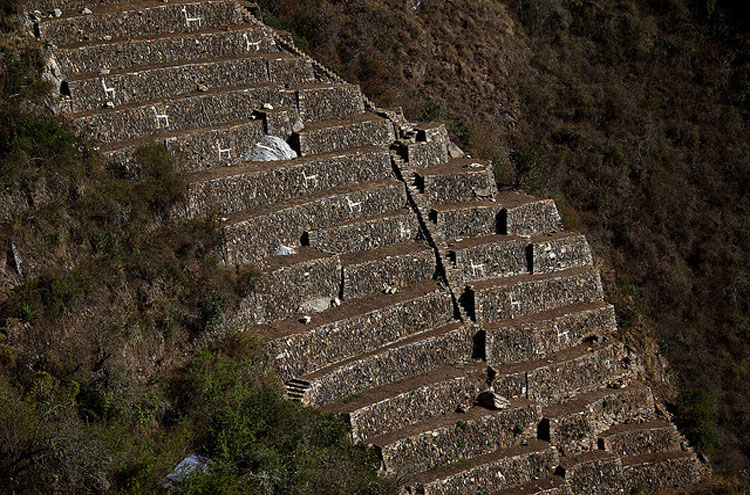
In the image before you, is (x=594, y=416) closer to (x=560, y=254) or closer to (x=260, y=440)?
(x=560, y=254)

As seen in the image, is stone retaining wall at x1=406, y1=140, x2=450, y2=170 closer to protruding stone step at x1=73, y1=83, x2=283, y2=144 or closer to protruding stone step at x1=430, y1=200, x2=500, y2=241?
protruding stone step at x1=430, y1=200, x2=500, y2=241

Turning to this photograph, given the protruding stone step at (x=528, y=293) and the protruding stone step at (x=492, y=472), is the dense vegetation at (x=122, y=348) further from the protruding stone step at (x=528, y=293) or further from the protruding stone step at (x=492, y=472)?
the protruding stone step at (x=528, y=293)

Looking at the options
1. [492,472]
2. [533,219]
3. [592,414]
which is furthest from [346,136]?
[592,414]

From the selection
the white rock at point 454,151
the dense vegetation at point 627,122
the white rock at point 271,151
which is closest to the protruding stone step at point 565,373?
the dense vegetation at point 627,122

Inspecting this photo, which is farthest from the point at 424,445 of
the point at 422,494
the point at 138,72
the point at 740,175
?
the point at 740,175

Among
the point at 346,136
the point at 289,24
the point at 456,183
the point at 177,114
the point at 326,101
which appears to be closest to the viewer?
the point at 177,114

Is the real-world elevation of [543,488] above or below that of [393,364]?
below
